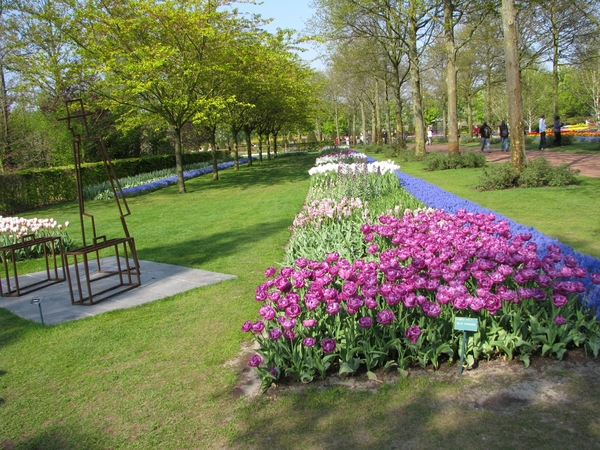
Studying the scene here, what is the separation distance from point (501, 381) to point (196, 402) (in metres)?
2.02

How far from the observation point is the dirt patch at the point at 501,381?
2.85 m

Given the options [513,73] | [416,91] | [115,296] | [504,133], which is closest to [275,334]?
[115,296]

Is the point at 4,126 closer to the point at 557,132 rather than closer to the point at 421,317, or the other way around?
the point at 421,317

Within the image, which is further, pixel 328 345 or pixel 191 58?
pixel 191 58

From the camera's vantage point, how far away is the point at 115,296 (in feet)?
18.6

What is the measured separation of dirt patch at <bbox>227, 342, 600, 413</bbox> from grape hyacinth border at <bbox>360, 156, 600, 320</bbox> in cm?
49

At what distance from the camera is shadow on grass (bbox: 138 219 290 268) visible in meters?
7.36

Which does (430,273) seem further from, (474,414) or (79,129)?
(79,129)

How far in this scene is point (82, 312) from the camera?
5.12 meters

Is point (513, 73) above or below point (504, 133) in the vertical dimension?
above

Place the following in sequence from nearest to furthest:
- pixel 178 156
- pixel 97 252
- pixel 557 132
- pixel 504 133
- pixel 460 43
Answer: pixel 97 252 → pixel 178 156 → pixel 504 133 → pixel 557 132 → pixel 460 43

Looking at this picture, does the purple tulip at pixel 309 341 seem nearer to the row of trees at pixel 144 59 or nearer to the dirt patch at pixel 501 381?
the dirt patch at pixel 501 381

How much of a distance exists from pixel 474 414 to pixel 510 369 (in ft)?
2.19

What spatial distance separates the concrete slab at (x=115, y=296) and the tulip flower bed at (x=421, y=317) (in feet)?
7.95
